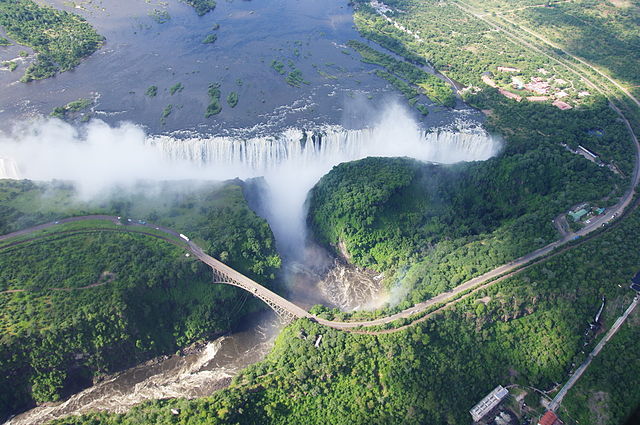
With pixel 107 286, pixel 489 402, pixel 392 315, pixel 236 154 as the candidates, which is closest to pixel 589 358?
pixel 489 402

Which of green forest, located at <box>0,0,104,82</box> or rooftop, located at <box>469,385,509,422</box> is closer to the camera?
rooftop, located at <box>469,385,509,422</box>

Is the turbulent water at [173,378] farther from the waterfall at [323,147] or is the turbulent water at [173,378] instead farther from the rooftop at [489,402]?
the waterfall at [323,147]

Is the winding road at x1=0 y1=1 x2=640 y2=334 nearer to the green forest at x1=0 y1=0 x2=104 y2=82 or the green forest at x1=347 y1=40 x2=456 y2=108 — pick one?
the green forest at x1=347 y1=40 x2=456 y2=108

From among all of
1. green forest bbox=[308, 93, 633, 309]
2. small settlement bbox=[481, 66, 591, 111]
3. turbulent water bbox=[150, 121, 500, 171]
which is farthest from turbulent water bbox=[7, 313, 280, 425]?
small settlement bbox=[481, 66, 591, 111]

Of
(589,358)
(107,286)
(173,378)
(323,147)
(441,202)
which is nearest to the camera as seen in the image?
(589,358)

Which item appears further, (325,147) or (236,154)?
(325,147)

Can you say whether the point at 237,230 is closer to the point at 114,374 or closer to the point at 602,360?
the point at 114,374

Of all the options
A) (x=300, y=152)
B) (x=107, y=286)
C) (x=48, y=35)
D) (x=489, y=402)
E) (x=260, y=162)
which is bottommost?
(x=489, y=402)

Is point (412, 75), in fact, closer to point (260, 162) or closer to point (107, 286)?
point (260, 162)

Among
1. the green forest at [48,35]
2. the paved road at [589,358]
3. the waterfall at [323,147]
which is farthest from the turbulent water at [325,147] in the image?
the green forest at [48,35]
